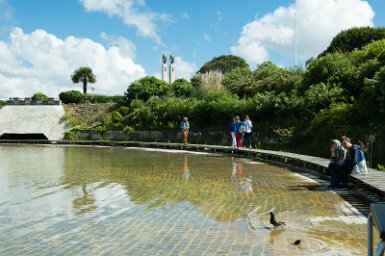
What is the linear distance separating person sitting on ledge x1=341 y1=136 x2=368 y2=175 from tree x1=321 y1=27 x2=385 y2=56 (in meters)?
32.6

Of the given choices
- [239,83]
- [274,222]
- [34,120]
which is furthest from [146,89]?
[274,222]

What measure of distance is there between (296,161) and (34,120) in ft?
102

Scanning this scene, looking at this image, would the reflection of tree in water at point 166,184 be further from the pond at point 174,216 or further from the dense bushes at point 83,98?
the dense bushes at point 83,98

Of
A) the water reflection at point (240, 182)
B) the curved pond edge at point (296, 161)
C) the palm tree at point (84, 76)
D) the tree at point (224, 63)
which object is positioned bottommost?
the water reflection at point (240, 182)

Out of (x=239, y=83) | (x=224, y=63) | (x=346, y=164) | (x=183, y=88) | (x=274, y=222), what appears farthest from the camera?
(x=224, y=63)

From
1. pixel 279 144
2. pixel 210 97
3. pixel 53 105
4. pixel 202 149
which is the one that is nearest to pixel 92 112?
pixel 53 105

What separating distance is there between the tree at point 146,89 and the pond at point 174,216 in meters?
27.3

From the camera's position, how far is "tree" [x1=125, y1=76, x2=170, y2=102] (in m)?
40.2

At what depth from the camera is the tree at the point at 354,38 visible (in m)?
41.7

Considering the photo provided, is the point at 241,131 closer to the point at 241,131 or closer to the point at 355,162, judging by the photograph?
the point at 241,131

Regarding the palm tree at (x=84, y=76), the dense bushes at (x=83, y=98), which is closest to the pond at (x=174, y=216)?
the dense bushes at (x=83, y=98)

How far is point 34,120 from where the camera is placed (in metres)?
41.3

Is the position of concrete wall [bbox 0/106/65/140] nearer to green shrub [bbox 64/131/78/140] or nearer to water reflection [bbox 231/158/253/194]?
green shrub [bbox 64/131/78/140]

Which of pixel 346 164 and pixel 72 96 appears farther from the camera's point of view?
pixel 72 96
